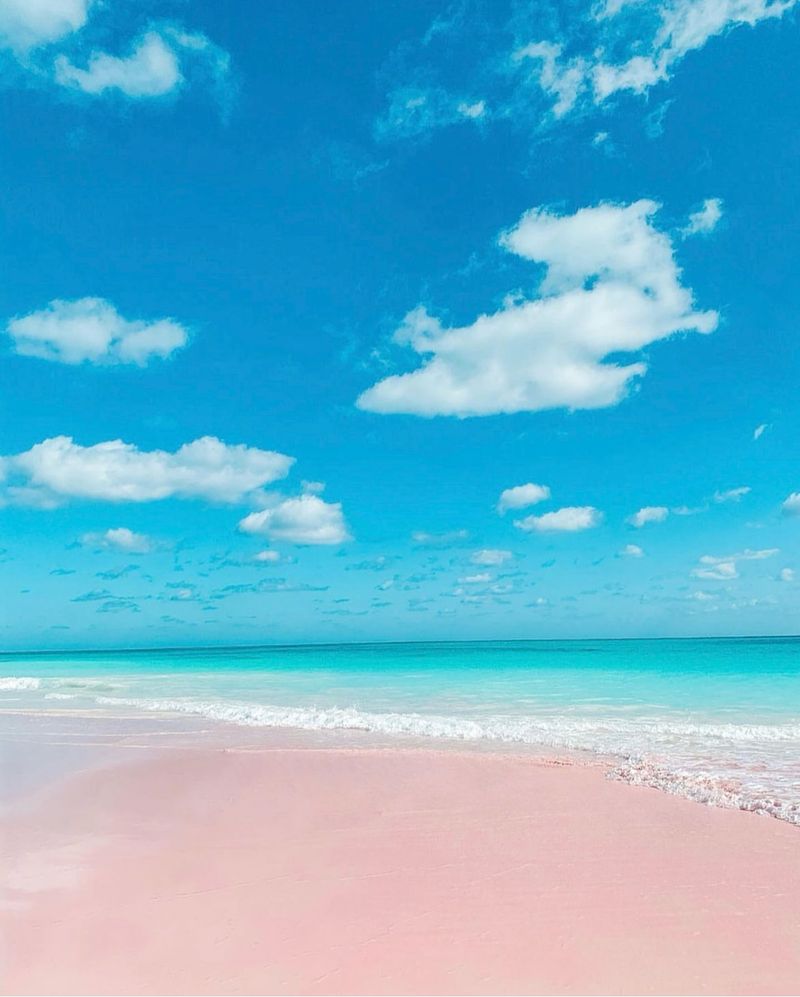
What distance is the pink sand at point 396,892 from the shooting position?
13.5 feet

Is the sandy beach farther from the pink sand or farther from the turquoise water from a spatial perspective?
the turquoise water

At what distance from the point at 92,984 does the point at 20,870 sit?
2.35 metres

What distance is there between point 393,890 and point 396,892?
5cm

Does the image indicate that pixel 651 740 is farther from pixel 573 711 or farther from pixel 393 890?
pixel 393 890

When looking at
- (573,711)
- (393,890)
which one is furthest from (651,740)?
(393,890)

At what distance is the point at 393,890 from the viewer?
5305 millimetres

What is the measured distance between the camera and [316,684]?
2808 cm

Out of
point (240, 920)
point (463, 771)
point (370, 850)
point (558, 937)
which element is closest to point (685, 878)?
point (558, 937)

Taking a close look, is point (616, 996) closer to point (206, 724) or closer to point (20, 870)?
point (20, 870)

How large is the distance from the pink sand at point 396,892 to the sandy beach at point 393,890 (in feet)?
0.07

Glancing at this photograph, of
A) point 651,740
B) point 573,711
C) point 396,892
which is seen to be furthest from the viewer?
Result: point 573,711

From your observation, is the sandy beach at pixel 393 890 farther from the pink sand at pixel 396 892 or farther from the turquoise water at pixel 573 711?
the turquoise water at pixel 573 711

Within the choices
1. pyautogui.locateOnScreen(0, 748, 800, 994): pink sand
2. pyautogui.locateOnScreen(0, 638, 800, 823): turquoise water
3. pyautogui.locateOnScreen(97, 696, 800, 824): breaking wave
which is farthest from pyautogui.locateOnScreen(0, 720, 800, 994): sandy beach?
pyautogui.locateOnScreen(0, 638, 800, 823): turquoise water

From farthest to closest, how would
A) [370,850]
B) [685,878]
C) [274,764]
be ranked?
1. [274,764]
2. [370,850]
3. [685,878]
